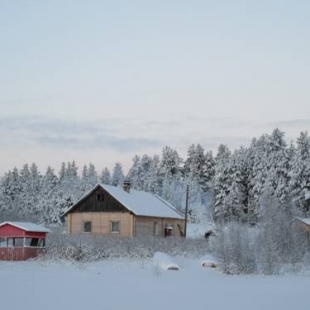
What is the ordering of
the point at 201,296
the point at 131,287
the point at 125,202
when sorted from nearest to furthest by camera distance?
the point at 201,296 → the point at 131,287 → the point at 125,202

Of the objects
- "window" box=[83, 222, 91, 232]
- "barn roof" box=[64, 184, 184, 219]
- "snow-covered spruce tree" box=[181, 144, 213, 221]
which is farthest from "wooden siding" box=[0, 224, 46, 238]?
"snow-covered spruce tree" box=[181, 144, 213, 221]

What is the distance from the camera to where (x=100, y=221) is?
176 feet

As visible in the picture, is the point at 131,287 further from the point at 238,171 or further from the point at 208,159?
the point at 208,159

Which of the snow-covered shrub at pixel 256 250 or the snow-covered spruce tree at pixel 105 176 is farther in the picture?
the snow-covered spruce tree at pixel 105 176

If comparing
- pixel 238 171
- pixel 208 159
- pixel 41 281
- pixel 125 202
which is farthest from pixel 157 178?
pixel 41 281

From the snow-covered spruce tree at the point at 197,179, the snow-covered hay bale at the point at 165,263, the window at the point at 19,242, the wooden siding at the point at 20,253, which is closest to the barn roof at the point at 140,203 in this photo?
the wooden siding at the point at 20,253

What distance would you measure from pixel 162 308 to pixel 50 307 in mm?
3053

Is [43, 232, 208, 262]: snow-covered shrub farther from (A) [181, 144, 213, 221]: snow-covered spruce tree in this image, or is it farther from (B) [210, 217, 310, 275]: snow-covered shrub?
(A) [181, 144, 213, 221]: snow-covered spruce tree

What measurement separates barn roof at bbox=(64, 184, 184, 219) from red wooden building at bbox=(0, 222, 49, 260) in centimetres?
1434

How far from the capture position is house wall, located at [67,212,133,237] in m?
51.7

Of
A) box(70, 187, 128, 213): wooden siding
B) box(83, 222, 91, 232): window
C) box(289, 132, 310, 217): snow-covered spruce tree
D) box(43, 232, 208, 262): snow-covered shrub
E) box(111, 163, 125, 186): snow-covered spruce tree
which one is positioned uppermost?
box(111, 163, 125, 186): snow-covered spruce tree

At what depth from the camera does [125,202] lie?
52.5 metres

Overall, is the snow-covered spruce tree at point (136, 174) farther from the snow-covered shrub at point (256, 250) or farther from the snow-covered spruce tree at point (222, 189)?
the snow-covered shrub at point (256, 250)

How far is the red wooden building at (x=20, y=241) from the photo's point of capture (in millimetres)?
37344
